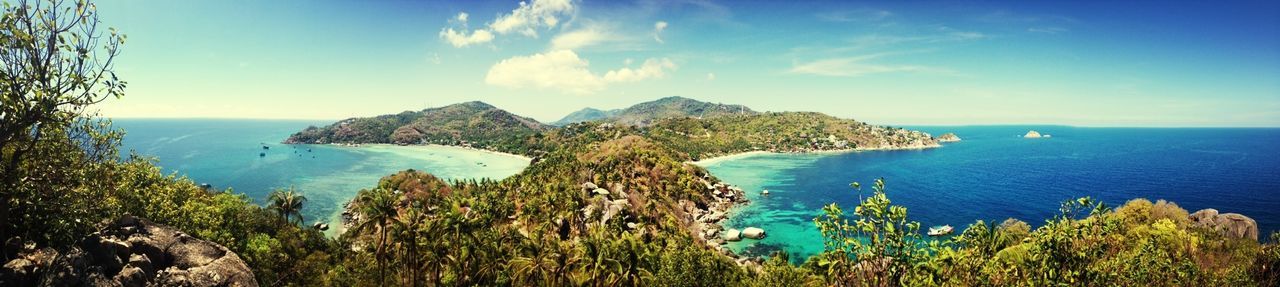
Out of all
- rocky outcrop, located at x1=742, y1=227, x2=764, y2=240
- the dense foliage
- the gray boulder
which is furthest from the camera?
rocky outcrop, located at x1=742, y1=227, x2=764, y2=240

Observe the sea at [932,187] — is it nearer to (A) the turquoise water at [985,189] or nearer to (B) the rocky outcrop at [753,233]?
(A) the turquoise water at [985,189]

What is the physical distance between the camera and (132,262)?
22.7 m

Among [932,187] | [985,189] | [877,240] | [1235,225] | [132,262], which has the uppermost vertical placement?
[877,240]

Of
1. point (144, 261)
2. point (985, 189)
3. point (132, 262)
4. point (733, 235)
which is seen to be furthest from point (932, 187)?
point (132, 262)

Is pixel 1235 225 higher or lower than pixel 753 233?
higher

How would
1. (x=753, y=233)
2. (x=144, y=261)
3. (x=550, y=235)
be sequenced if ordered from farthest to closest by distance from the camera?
(x=753, y=233), (x=550, y=235), (x=144, y=261)

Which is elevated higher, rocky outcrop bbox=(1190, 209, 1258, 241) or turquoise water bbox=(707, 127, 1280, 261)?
rocky outcrop bbox=(1190, 209, 1258, 241)

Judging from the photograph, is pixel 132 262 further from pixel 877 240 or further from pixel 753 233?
pixel 753 233

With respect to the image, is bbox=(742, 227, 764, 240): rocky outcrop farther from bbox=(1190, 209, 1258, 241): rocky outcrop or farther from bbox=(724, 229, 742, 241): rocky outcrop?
bbox=(1190, 209, 1258, 241): rocky outcrop

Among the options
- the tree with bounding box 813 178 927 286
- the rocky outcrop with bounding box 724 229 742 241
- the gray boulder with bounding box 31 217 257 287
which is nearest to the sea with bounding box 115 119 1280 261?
the rocky outcrop with bounding box 724 229 742 241

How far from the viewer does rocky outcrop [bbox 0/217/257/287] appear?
17719 mm

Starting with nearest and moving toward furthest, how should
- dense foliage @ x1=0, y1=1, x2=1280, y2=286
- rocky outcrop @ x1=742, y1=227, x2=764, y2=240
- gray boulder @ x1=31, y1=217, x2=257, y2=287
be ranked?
dense foliage @ x1=0, y1=1, x2=1280, y2=286 < gray boulder @ x1=31, y1=217, x2=257, y2=287 < rocky outcrop @ x1=742, y1=227, x2=764, y2=240

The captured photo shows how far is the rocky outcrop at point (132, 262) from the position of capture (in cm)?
1772

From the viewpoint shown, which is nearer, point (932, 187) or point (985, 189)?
point (985, 189)
